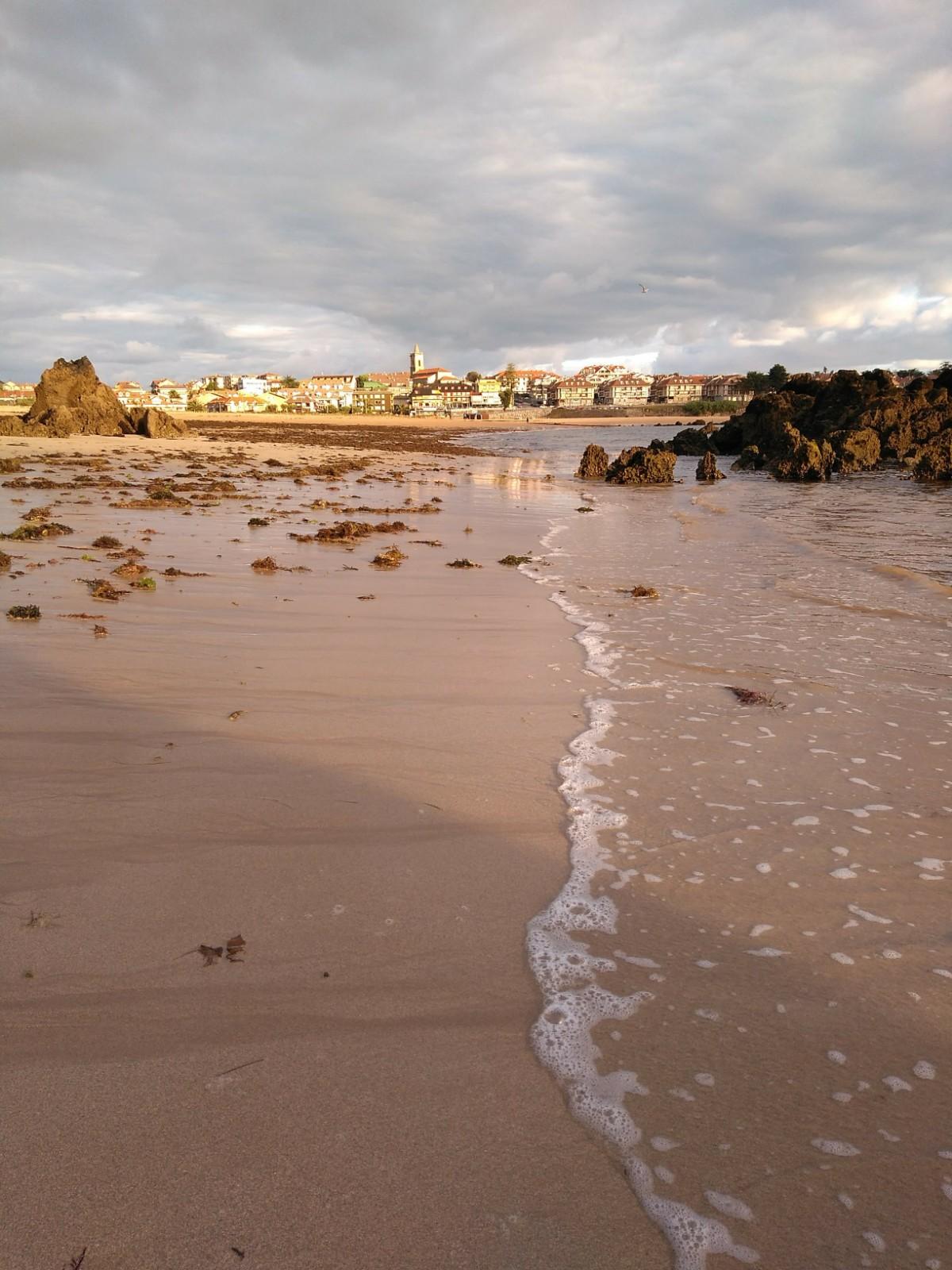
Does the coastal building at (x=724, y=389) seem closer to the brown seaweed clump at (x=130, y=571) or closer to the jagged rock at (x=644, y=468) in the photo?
the jagged rock at (x=644, y=468)

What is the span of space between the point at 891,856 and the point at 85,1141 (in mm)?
2957

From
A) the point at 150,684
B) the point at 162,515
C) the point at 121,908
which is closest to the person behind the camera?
the point at 121,908

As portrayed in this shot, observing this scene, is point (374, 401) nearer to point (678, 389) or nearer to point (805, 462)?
point (678, 389)

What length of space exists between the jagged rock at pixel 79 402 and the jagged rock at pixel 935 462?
3407 cm

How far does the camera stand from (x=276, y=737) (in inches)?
157

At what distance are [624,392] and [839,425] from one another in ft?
503

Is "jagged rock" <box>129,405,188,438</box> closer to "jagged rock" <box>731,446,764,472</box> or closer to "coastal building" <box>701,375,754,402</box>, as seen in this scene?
"jagged rock" <box>731,446,764,472</box>

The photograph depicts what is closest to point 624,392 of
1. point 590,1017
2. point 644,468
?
point 644,468

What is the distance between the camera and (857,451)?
29.7 metres

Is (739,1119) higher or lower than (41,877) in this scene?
lower

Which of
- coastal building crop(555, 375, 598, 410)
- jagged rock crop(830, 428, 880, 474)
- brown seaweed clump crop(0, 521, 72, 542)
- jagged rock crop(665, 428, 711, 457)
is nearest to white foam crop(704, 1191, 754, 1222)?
brown seaweed clump crop(0, 521, 72, 542)

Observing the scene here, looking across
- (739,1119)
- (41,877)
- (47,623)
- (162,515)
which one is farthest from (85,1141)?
(162,515)

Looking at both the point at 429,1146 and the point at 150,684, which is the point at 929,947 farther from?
the point at 150,684

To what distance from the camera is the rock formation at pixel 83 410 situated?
34250mm
